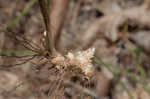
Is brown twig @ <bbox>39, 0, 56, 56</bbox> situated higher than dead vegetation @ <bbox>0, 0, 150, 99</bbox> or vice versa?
dead vegetation @ <bbox>0, 0, 150, 99</bbox>

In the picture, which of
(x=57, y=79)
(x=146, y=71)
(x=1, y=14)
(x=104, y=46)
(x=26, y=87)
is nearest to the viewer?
(x=57, y=79)

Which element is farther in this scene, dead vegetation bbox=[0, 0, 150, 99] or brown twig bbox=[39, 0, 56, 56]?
dead vegetation bbox=[0, 0, 150, 99]

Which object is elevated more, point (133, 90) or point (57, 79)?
point (133, 90)

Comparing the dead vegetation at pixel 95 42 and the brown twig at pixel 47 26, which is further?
the dead vegetation at pixel 95 42

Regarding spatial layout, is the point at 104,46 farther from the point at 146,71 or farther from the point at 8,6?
the point at 8,6

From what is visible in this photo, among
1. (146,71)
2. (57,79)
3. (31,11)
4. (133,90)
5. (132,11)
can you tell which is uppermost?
(31,11)

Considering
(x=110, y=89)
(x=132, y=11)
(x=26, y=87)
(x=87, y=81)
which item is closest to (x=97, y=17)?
(x=132, y=11)

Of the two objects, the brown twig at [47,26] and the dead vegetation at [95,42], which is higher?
the dead vegetation at [95,42]

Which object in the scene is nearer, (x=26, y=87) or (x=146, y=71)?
(x=26, y=87)

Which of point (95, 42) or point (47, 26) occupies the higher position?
point (95, 42)

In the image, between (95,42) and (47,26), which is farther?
(95,42)

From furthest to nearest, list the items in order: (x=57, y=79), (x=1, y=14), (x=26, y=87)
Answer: (x=1, y=14)
(x=26, y=87)
(x=57, y=79)
